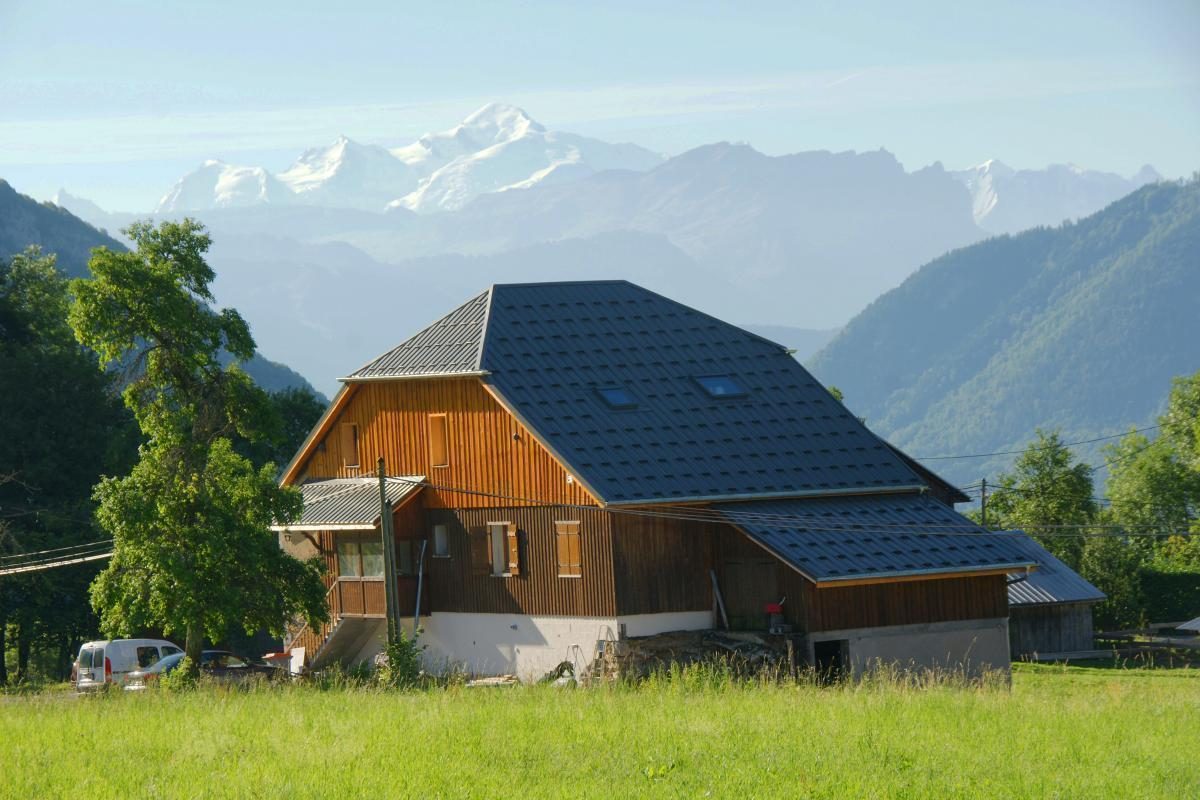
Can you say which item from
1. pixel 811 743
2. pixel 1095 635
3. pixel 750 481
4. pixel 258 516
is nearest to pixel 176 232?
pixel 258 516

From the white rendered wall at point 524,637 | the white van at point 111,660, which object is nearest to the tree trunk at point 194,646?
the white van at point 111,660

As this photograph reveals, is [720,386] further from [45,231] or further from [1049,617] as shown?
[45,231]

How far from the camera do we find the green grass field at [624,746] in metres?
16.2

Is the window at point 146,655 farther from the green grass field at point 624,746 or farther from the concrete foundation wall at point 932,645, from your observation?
the green grass field at point 624,746

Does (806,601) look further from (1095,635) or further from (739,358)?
(1095,635)

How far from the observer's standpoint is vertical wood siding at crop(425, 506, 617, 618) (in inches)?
1548

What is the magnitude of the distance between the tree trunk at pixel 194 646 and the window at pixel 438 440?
9.55 meters

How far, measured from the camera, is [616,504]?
1518 inches

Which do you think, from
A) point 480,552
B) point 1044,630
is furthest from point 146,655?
point 1044,630

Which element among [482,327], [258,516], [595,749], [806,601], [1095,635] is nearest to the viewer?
[595,749]

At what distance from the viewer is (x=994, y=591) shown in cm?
4038

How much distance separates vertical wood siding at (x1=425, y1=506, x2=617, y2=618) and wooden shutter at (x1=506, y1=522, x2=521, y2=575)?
0.08 m

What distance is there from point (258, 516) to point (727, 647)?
36.1ft

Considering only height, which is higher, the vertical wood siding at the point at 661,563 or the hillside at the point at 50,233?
the hillside at the point at 50,233
